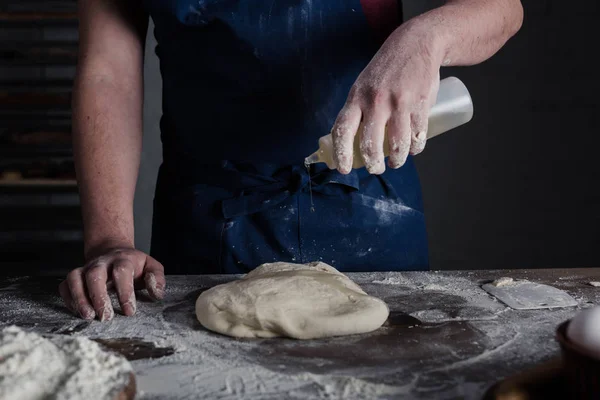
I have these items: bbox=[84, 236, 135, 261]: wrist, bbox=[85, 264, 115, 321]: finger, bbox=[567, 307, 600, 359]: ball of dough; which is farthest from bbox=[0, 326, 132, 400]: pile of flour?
bbox=[567, 307, 600, 359]: ball of dough

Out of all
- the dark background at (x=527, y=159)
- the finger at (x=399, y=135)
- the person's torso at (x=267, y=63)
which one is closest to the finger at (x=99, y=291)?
the person's torso at (x=267, y=63)

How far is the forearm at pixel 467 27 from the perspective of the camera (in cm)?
140

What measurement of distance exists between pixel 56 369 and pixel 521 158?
3342 millimetres

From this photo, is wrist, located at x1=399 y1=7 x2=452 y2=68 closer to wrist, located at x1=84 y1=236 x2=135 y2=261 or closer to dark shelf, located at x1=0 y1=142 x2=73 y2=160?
wrist, located at x1=84 y1=236 x2=135 y2=261

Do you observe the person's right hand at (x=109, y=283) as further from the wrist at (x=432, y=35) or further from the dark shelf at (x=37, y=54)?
the dark shelf at (x=37, y=54)

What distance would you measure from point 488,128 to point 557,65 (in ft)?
1.71

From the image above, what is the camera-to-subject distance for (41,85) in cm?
336

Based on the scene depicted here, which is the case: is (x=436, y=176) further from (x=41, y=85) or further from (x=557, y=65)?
(x=41, y=85)

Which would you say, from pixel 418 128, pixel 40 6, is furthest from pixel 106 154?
pixel 40 6

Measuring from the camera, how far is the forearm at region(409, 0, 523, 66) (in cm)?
140

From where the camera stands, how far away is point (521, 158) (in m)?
3.84

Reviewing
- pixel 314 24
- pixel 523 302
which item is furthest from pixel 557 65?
pixel 523 302

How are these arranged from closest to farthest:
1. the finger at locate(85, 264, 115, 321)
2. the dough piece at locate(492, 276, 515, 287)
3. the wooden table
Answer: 1. the wooden table
2. the finger at locate(85, 264, 115, 321)
3. the dough piece at locate(492, 276, 515, 287)

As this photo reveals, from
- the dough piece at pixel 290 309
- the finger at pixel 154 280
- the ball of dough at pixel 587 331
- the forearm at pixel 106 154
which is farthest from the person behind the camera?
the forearm at pixel 106 154
